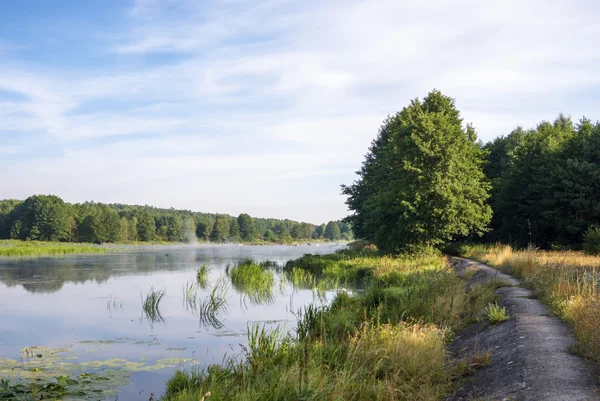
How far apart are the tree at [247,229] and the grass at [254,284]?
14187cm

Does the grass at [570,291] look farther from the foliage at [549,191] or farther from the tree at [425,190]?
the foliage at [549,191]

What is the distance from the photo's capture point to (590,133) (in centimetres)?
3472

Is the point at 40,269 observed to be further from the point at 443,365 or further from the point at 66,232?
the point at 66,232

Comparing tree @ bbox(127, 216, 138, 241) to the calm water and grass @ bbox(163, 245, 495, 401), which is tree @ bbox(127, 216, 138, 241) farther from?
grass @ bbox(163, 245, 495, 401)

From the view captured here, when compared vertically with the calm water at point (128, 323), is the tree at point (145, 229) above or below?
above

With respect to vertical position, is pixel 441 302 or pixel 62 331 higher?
pixel 441 302

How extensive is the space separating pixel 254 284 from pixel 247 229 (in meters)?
149

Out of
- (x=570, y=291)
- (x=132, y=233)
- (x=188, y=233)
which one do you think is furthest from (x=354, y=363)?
(x=188, y=233)

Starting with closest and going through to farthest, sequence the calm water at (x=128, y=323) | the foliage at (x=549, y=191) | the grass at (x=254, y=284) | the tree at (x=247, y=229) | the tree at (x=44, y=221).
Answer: the calm water at (x=128, y=323), the grass at (x=254, y=284), the foliage at (x=549, y=191), the tree at (x=44, y=221), the tree at (x=247, y=229)

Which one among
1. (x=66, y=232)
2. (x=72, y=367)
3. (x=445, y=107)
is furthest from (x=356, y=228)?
(x=66, y=232)

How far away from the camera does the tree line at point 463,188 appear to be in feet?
104

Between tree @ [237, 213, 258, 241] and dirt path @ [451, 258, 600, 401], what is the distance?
6383 inches

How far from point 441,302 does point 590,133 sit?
27854mm

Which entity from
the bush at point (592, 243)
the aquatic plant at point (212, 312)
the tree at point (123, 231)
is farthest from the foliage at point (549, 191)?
the tree at point (123, 231)
